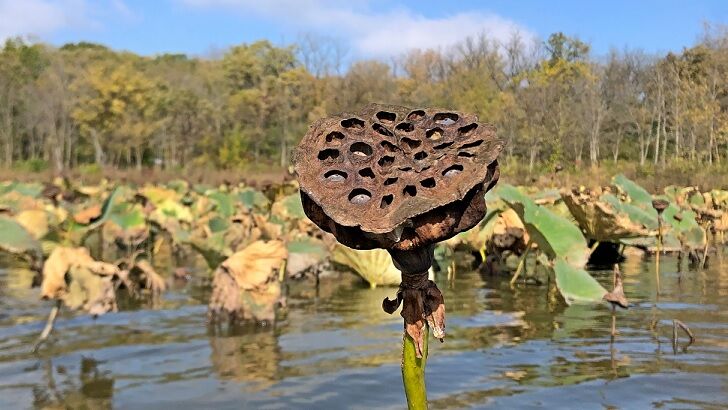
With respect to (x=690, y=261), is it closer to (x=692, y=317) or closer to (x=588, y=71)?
(x=692, y=317)

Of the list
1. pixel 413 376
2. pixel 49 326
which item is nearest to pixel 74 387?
pixel 49 326

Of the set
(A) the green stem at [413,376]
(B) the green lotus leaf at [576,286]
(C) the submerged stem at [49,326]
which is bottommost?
(C) the submerged stem at [49,326]

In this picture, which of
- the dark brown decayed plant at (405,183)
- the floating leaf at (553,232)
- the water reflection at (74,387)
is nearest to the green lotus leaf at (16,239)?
the water reflection at (74,387)

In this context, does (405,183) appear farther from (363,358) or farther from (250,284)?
(250,284)

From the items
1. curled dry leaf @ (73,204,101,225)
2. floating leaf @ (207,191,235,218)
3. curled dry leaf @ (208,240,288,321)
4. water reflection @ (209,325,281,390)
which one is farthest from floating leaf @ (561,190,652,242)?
floating leaf @ (207,191,235,218)

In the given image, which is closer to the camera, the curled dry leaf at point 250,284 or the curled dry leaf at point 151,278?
the curled dry leaf at point 250,284

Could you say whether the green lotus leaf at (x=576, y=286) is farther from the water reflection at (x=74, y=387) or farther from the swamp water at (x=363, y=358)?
the water reflection at (x=74, y=387)

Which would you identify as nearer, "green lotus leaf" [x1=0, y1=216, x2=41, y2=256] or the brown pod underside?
the brown pod underside

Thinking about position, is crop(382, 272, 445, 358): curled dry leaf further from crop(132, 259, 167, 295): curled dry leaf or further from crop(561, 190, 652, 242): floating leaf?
crop(561, 190, 652, 242): floating leaf
